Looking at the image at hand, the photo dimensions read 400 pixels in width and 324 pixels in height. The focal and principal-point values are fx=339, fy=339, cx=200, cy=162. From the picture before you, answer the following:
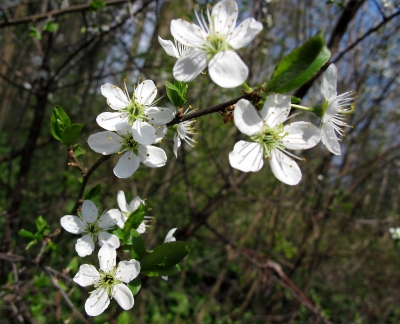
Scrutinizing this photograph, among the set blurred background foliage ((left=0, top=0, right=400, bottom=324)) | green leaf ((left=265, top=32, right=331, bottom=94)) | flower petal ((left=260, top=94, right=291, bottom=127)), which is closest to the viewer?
green leaf ((left=265, top=32, right=331, bottom=94))

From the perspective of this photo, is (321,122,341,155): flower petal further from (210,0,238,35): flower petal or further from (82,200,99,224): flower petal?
(82,200,99,224): flower petal

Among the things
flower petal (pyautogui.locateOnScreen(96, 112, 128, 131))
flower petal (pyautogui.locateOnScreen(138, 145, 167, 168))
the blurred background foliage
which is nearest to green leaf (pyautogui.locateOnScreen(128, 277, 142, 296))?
flower petal (pyautogui.locateOnScreen(138, 145, 167, 168))

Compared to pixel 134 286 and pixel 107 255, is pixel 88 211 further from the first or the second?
pixel 134 286

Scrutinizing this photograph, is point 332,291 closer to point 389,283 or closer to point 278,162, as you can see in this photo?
point 389,283

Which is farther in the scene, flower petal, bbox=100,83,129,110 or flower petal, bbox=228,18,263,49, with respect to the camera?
flower petal, bbox=100,83,129,110

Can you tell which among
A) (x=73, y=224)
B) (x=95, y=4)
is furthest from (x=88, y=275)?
(x=95, y=4)

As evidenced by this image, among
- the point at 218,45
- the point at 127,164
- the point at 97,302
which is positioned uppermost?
the point at 218,45
